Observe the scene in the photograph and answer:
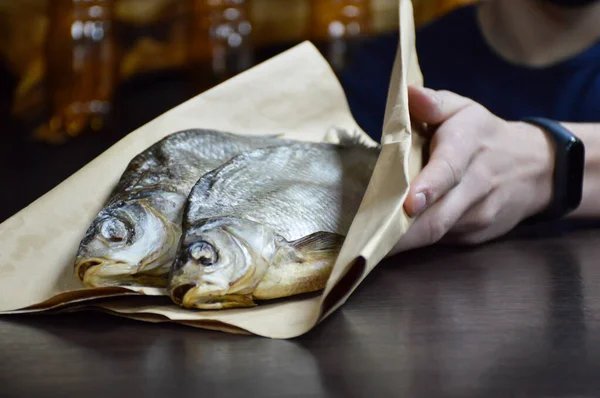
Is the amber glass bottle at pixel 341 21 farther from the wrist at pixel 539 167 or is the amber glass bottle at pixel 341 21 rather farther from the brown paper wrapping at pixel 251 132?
the wrist at pixel 539 167

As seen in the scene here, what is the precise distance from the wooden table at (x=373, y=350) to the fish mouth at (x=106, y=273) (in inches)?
1.2

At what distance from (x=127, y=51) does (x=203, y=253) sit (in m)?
2.05

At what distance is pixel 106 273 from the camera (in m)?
0.81

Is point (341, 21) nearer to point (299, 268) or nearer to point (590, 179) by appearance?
point (590, 179)

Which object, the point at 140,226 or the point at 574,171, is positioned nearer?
the point at 140,226

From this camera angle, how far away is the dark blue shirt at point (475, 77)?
1.55m

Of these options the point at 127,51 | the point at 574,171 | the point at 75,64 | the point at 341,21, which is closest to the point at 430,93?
the point at 574,171

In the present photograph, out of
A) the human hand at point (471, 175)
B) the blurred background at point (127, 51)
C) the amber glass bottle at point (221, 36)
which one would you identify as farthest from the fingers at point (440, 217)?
the amber glass bottle at point (221, 36)

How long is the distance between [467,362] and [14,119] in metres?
2.16

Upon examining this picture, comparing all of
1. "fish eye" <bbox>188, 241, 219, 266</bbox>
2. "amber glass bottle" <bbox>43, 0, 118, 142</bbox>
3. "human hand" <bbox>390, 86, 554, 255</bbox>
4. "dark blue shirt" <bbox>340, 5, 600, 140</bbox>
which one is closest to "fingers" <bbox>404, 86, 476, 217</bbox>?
"human hand" <bbox>390, 86, 554, 255</bbox>

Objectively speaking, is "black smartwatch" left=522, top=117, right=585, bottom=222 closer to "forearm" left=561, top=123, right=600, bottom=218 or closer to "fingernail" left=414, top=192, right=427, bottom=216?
"forearm" left=561, top=123, right=600, bottom=218

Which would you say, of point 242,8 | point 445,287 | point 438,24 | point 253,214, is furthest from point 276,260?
point 242,8

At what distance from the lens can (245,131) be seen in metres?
1.17

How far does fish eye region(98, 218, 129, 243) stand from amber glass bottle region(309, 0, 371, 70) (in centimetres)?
186
